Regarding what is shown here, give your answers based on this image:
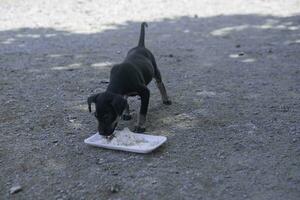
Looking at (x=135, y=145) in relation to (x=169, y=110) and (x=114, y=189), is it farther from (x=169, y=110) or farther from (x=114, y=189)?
(x=169, y=110)

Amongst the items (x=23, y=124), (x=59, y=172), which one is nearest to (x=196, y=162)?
(x=59, y=172)

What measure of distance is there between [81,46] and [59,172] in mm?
5503

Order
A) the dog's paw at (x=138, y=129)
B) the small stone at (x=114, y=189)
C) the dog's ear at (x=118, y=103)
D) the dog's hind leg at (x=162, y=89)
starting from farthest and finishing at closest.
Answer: the dog's hind leg at (x=162, y=89), the dog's paw at (x=138, y=129), the dog's ear at (x=118, y=103), the small stone at (x=114, y=189)

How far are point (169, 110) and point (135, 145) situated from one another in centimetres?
131

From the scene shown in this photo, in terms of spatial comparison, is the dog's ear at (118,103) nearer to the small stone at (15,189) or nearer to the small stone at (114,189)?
the small stone at (114,189)

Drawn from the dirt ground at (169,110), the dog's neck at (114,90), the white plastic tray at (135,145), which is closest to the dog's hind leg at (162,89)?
the dirt ground at (169,110)

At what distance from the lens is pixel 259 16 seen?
12.7m

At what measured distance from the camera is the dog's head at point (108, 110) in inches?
193

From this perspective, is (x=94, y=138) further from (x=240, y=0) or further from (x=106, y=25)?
(x=240, y=0)

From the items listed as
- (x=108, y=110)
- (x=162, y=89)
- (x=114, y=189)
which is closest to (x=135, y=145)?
(x=108, y=110)

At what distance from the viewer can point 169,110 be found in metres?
6.32

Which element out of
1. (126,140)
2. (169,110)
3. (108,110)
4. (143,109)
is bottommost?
(169,110)

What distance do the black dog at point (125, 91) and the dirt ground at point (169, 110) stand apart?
282 mm

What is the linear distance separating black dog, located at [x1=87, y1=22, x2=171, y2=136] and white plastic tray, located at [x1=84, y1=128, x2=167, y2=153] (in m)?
0.18
